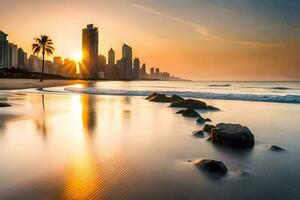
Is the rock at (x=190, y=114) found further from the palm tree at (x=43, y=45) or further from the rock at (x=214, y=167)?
the palm tree at (x=43, y=45)

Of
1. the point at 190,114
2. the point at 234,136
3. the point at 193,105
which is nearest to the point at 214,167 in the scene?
the point at 234,136

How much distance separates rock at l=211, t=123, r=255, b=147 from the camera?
835 cm

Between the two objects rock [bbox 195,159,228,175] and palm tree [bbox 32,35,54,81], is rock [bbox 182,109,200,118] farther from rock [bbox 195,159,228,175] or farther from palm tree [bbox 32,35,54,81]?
palm tree [bbox 32,35,54,81]

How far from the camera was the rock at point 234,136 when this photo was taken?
27.4 feet

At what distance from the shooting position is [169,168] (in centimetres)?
606

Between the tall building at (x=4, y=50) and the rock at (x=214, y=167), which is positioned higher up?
the tall building at (x=4, y=50)

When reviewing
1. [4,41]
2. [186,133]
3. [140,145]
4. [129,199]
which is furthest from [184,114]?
[4,41]

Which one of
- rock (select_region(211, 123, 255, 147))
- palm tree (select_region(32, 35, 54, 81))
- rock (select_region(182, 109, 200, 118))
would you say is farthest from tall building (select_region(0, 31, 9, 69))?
rock (select_region(211, 123, 255, 147))

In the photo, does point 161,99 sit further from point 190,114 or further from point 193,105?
point 190,114

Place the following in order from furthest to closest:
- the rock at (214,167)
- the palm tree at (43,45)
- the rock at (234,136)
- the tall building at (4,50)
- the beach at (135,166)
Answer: the tall building at (4,50) → the palm tree at (43,45) → the rock at (234,136) → the rock at (214,167) → the beach at (135,166)

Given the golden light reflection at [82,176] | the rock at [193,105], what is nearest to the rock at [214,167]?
the golden light reflection at [82,176]

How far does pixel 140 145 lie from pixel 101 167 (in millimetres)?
2518

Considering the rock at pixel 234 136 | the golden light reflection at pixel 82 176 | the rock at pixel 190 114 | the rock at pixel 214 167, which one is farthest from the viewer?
Answer: the rock at pixel 190 114

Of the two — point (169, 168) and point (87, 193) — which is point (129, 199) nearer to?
point (87, 193)
